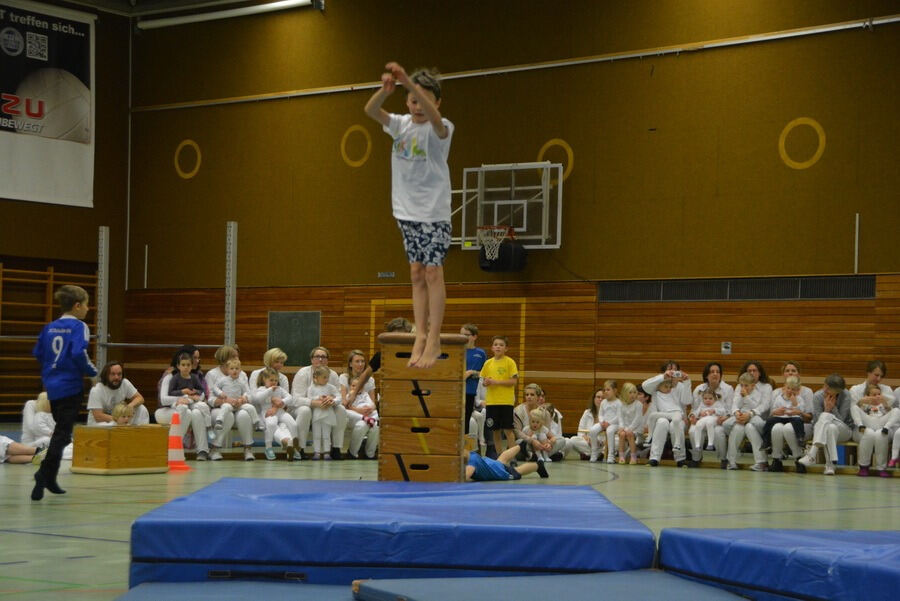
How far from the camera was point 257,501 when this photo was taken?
5.40 metres

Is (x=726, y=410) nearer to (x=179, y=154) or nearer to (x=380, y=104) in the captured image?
(x=380, y=104)

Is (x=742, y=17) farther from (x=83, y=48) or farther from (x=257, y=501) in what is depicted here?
(x=257, y=501)

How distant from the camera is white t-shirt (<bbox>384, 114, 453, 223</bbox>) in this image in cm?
700

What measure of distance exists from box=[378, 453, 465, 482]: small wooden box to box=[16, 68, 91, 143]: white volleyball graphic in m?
15.8

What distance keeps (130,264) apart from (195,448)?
9.64m

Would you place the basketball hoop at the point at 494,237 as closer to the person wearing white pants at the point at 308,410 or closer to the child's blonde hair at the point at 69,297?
the person wearing white pants at the point at 308,410

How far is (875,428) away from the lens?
13.8 meters

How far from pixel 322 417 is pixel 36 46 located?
10993mm

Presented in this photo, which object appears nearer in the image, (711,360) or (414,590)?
(414,590)

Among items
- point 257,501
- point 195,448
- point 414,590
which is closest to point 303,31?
point 195,448

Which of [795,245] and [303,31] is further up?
[303,31]

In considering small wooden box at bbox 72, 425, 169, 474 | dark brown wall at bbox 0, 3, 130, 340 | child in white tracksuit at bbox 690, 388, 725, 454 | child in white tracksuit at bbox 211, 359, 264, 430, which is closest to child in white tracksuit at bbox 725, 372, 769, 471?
child in white tracksuit at bbox 690, 388, 725, 454

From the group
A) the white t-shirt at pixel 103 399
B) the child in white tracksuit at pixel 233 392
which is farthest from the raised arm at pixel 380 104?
the child in white tracksuit at pixel 233 392

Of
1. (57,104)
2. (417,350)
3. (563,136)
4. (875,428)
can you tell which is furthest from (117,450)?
(57,104)
